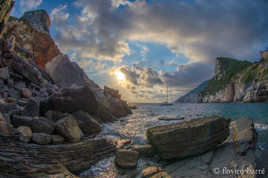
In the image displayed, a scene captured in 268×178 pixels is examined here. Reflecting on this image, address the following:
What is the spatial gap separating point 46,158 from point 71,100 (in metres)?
7.56

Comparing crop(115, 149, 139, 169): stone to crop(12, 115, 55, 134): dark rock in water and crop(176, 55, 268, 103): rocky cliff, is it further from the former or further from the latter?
crop(176, 55, 268, 103): rocky cliff

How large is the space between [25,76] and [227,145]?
61.8 feet

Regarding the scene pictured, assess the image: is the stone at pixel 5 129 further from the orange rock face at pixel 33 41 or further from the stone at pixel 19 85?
the orange rock face at pixel 33 41

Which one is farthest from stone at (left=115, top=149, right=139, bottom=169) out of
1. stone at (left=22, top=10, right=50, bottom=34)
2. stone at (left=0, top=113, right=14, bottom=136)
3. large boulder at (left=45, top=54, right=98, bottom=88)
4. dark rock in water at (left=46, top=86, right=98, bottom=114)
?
stone at (left=22, top=10, right=50, bottom=34)

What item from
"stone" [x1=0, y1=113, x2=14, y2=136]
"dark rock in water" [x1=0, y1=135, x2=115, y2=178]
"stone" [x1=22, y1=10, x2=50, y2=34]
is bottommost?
"dark rock in water" [x1=0, y1=135, x2=115, y2=178]

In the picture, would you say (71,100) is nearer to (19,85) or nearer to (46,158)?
(19,85)

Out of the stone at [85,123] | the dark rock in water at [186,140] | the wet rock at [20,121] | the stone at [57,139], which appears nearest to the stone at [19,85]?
the stone at [85,123]

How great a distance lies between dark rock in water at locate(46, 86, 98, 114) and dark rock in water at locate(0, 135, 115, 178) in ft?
20.2

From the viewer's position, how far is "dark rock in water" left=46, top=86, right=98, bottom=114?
38.1 ft

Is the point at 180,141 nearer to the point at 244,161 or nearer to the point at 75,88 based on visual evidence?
the point at 244,161

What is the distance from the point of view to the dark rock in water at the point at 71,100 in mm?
11617

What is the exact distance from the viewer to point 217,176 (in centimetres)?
464

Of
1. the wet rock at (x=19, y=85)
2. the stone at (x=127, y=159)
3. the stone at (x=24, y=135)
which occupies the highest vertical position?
the wet rock at (x=19, y=85)

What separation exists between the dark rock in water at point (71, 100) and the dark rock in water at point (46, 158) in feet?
20.2
